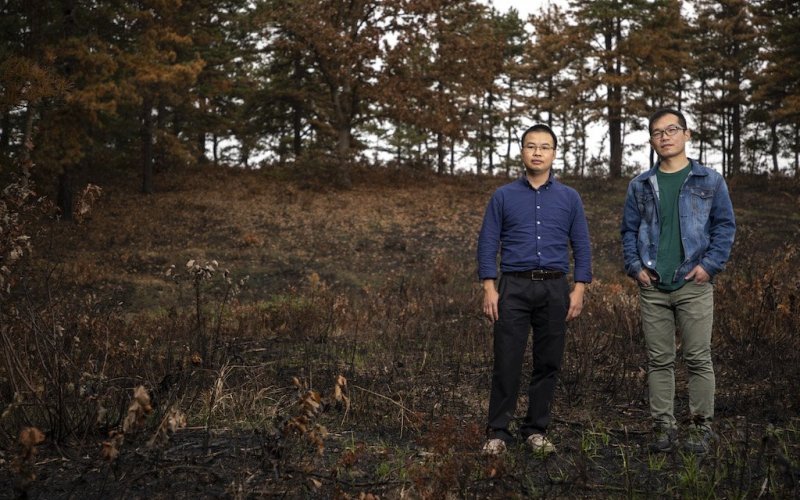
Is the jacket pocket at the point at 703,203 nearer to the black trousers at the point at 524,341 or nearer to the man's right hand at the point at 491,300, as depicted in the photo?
the black trousers at the point at 524,341

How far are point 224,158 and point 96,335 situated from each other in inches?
1224

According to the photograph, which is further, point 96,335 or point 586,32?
point 586,32

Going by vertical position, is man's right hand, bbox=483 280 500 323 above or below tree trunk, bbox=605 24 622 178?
below

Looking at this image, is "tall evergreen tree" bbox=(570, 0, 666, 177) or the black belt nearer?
the black belt

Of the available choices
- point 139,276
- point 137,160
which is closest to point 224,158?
point 137,160

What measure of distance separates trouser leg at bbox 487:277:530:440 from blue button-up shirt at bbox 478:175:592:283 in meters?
0.18

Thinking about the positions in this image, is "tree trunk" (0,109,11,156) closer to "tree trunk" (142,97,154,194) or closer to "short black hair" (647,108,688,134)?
"tree trunk" (142,97,154,194)

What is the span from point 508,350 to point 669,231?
1.37 m

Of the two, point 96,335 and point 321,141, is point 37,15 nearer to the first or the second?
point 96,335

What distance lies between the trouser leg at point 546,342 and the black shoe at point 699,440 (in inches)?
35.8

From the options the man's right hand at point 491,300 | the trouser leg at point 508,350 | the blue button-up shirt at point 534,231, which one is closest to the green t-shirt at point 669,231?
the blue button-up shirt at point 534,231

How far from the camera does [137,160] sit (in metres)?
26.1

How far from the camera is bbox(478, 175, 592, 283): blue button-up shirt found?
4.54m

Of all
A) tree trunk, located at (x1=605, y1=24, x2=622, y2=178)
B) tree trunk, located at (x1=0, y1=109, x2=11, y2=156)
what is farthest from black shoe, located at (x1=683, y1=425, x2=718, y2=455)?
tree trunk, located at (x1=605, y1=24, x2=622, y2=178)
